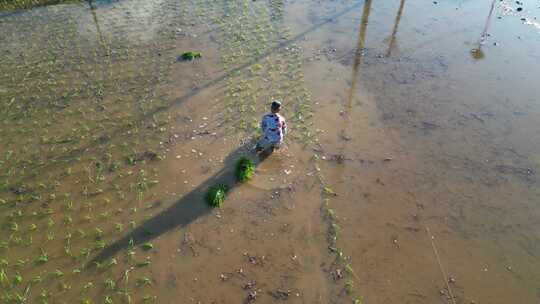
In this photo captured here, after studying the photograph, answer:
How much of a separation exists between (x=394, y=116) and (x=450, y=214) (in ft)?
11.6

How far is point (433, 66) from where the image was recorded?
13.4 meters

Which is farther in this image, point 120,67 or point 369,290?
point 120,67

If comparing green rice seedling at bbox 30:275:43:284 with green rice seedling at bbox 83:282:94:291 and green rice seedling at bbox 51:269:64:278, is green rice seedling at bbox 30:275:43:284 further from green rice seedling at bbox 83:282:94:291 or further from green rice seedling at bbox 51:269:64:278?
green rice seedling at bbox 83:282:94:291

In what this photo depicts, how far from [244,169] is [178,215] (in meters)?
1.81

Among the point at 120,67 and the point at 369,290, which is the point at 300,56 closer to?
the point at 120,67

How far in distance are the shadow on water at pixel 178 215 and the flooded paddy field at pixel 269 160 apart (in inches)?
1.2

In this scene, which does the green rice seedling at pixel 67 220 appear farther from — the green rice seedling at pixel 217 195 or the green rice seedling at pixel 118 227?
the green rice seedling at pixel 217 195

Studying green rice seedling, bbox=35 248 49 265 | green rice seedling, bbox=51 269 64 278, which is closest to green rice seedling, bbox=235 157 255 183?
green rice seedling, bbox=51 269 64 278

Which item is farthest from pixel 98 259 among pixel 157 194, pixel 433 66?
pixel 433 66

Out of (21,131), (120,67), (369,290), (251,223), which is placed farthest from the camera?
(120,67)

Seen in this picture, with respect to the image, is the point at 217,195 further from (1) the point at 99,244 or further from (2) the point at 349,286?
(2) the point at 349,286

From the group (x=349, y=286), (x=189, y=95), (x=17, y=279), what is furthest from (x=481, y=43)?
(x=17, y=279)

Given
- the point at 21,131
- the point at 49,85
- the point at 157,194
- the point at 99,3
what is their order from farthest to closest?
the point at 99,3, the point at 49,85, the point at 21,131, the point at 157,194

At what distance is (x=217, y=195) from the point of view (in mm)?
8711
